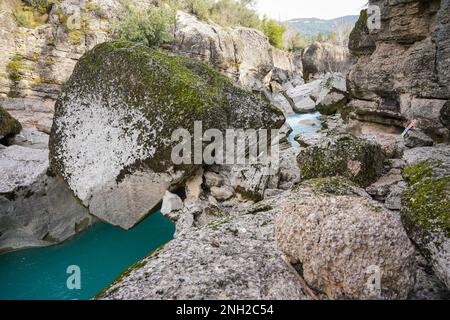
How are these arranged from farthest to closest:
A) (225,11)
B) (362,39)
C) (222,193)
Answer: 1. (225,11)
2. (362,39)
3. (222,193)

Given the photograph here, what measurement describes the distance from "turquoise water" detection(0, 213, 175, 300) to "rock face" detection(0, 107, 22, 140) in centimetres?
449

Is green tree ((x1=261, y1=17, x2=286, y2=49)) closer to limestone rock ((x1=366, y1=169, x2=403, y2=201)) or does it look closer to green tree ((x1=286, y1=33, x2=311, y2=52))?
green tree ((x1=286, y1=33, x2=311, y2=52))

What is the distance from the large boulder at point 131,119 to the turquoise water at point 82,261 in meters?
1.44

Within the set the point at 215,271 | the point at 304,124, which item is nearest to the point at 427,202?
the point at 215,271

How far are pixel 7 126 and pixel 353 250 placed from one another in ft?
39.3

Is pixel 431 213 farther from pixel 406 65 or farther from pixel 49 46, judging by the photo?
pixel 49 46

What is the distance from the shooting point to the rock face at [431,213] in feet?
9.22

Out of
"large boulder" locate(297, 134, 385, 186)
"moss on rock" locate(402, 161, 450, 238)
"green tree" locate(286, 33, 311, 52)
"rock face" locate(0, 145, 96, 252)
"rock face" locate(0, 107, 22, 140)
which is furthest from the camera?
"green tree" locate(286, 33, 311, 52)

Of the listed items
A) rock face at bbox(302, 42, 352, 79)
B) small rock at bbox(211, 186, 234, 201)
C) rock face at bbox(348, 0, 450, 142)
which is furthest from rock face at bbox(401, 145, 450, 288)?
rock face at bbox(302, 42, 352, 79)

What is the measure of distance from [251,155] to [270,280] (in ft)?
17.3

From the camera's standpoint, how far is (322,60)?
110 feet

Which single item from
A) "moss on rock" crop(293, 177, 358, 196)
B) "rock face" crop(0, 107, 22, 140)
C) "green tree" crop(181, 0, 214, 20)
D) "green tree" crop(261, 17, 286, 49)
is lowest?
"moss on rock" crop(293, 177, 358, 196)

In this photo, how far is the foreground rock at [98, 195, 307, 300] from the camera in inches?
115
